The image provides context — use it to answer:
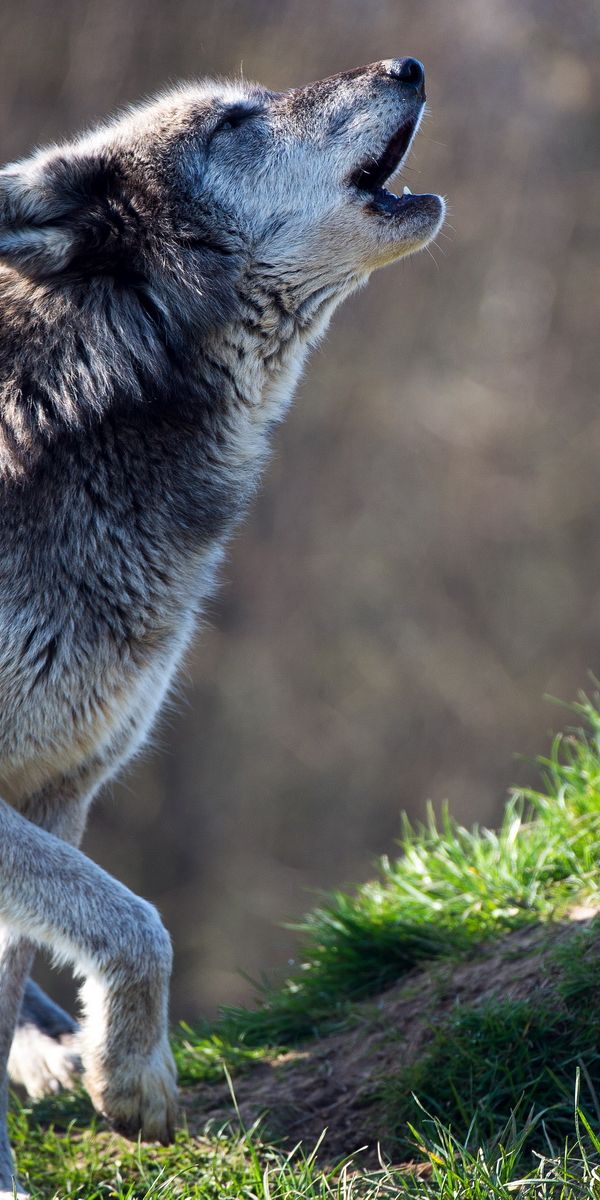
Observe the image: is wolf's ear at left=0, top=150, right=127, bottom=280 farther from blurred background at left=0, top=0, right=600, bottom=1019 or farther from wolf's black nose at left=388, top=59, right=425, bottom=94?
blurred background at left=0, top=0, right=600, bottom=1019

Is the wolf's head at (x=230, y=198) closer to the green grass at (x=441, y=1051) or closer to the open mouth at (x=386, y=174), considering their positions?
the open mouth at (x=386, y=174)

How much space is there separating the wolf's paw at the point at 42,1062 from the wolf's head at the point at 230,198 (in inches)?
93.3

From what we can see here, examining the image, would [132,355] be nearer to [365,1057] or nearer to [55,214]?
[55,214]

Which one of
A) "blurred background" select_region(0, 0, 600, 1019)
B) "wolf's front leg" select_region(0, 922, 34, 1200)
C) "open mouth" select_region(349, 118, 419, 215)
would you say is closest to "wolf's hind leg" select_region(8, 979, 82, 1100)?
"wolf's front leg" select_region(0, 922, 34, 1200)

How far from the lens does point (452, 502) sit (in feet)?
41.8

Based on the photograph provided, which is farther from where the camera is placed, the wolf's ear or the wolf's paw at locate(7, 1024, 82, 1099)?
the wolf's paw at locate(7, 1024, 82, 1099)

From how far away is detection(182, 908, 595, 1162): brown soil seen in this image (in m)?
3.41

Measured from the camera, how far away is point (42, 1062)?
13.7 ft

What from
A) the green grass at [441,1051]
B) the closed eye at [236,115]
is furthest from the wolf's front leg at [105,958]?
the closed eye at [236,115]

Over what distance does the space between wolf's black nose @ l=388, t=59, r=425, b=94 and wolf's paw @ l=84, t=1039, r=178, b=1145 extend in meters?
2.73

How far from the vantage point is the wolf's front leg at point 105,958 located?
10.3ft

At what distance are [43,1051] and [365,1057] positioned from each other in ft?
3.95

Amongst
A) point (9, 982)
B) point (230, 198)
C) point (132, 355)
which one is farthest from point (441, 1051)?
point (230, 198)

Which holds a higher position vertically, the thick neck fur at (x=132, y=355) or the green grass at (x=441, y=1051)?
the thick neck fur at (x=132, y=355)
